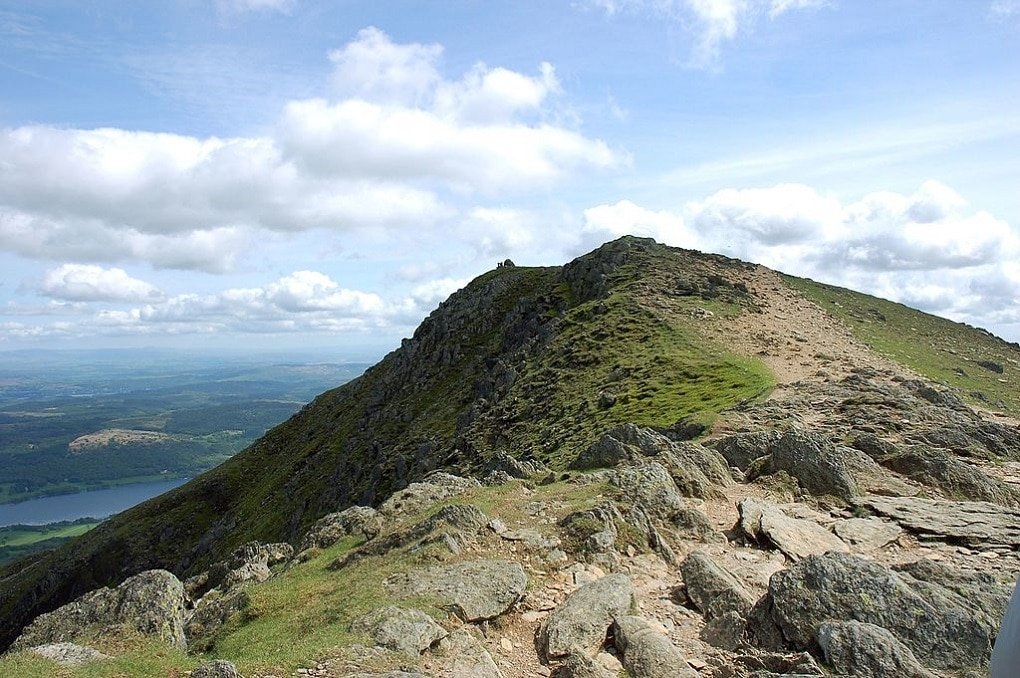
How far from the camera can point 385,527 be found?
2275 cm

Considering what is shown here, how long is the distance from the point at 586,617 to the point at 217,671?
8052 mm

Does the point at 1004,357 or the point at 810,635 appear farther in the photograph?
the point at 1004,357

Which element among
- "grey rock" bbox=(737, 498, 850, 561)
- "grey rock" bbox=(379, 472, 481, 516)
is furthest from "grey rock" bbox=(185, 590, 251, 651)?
"grey rock" bbox=(737, 498, 850, 561)

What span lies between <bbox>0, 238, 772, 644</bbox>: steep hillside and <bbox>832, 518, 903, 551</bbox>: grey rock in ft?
53.8

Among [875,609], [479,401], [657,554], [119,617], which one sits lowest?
[119,617]

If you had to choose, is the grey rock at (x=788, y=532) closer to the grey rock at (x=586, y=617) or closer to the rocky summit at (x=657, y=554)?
the rocky summit at (x=657, y=554)

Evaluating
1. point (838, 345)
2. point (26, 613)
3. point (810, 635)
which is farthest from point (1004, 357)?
point (26, 613)

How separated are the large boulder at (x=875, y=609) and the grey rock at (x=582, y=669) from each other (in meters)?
3.88

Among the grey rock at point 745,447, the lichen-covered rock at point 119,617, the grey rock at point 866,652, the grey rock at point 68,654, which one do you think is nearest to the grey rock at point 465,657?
the grey rock at point 866,652

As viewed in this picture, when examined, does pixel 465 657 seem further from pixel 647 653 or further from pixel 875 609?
pixel 875 609

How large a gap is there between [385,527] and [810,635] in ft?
49.5

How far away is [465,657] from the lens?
12977mm

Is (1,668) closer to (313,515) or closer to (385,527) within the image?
(385,527)

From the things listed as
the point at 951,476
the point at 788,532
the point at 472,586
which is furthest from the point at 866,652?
the point at 951,476
